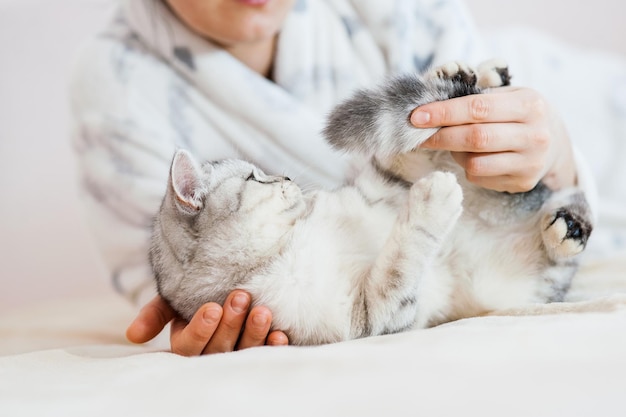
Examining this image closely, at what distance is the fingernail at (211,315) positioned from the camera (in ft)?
2.86

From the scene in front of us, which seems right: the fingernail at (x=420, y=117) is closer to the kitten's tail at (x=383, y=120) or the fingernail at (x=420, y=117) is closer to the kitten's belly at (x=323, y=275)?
the kitten's tail at (x=383, y=120)

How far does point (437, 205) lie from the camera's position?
851 mm

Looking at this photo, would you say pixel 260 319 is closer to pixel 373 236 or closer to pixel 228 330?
pixel 228 330

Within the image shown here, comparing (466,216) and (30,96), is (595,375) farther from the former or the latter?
(30,96)

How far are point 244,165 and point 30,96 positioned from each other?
1326 millimetres

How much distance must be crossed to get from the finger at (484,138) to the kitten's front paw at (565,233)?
0.13 metres

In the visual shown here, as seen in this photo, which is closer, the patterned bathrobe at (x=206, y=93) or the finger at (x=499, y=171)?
the finger at (x=499, y=171)

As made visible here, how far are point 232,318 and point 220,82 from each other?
0.74 metres

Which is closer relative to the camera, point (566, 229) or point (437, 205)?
point (437, 205)

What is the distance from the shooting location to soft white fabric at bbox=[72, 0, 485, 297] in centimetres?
145

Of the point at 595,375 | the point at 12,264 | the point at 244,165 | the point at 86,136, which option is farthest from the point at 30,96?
the point at 595,375

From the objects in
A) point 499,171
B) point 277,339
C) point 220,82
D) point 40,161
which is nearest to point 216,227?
point 277,339

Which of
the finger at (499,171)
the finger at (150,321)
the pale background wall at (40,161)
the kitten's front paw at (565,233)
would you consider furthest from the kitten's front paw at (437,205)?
the pale background wall at (40,161)

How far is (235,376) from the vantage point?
0.72 m
